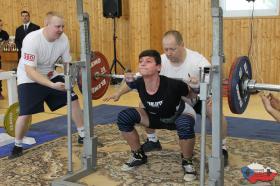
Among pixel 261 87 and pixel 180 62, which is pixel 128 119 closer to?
pixel 180 62

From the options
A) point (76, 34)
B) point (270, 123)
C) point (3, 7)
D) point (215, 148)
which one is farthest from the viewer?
point (3, 7)

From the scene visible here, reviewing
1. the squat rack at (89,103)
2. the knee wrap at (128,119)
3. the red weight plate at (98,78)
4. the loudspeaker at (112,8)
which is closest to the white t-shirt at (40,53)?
the red weight plate at (98,78)

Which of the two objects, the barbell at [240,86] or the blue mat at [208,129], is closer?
the barbell at [240,86]

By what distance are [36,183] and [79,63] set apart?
0.97 m

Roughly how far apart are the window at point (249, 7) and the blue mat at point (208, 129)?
8.89 feet

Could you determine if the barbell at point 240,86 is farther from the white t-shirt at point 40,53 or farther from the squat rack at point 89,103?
the white t-shirt at point 40,53

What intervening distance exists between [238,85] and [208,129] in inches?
74.7

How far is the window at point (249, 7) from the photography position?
22.8 ft

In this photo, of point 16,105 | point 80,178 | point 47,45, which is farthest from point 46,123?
point 80,178

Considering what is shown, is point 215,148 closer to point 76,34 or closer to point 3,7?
point 76,34

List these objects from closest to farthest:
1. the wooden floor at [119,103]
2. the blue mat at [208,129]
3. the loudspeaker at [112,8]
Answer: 1. the wooden floor at [119,103]
2. the blue mat at [208,129]
3. the loudspeaker at [112,8]

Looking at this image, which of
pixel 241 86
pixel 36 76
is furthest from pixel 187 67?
pixel 36 76

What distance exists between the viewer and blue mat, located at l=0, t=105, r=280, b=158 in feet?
14.1

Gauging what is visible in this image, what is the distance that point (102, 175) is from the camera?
326cm
